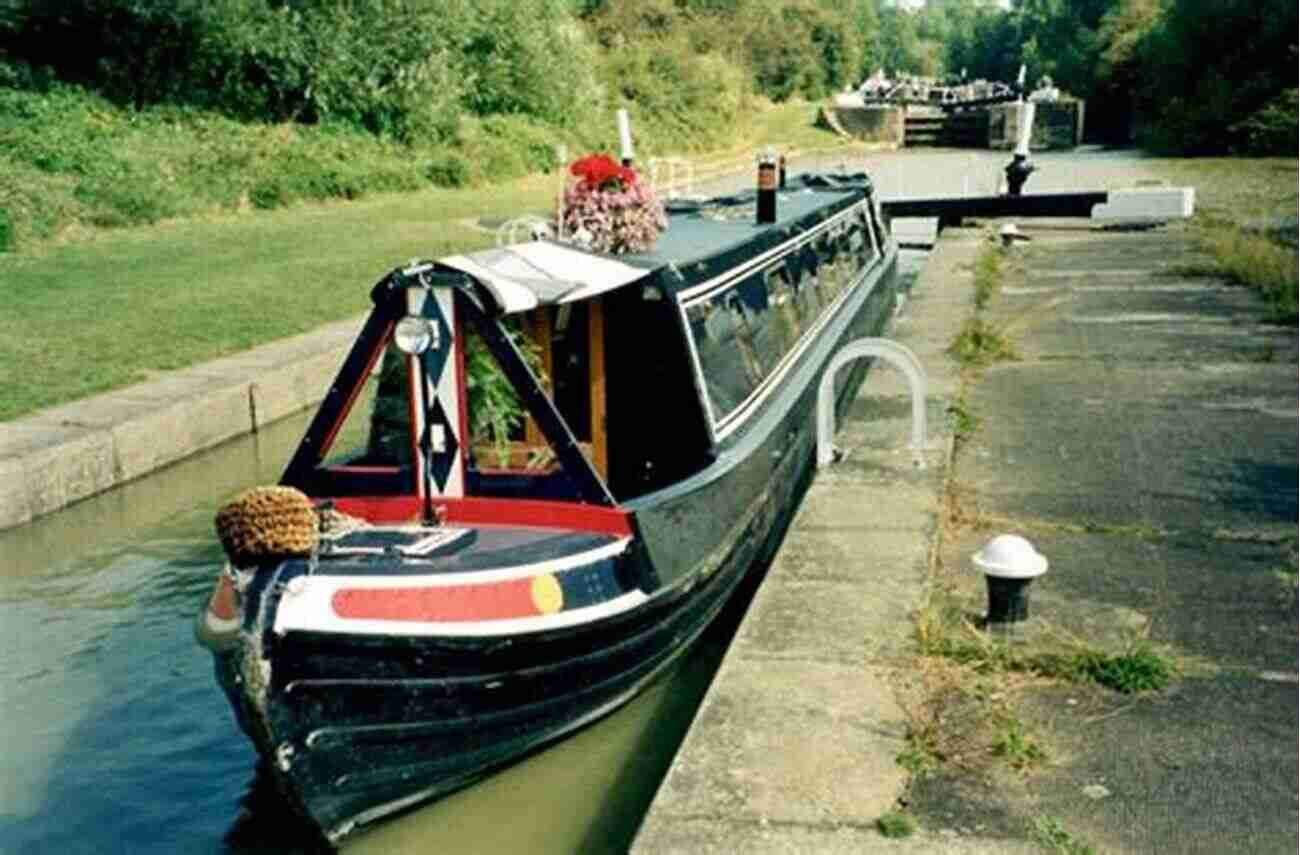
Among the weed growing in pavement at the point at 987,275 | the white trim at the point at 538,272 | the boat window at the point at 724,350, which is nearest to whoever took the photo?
the white trim at the point at 538,272

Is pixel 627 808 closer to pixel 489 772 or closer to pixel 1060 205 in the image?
pixel 489 772

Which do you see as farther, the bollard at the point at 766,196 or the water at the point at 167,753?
the bollard at the point at 766,196

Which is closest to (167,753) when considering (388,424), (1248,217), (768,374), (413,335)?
(388,424)

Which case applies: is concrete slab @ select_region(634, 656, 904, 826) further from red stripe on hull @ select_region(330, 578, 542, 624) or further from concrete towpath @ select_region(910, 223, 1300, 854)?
red stripe on hull @ select_region(330, 578, 542, 624)

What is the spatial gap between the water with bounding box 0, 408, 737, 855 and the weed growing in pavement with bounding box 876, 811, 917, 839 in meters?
1.32

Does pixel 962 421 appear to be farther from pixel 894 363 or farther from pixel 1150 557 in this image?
pixel 1150 557

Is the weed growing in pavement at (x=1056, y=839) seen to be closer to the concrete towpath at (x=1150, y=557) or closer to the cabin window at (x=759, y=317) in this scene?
the concrete towpath at (x=1150, y=557)

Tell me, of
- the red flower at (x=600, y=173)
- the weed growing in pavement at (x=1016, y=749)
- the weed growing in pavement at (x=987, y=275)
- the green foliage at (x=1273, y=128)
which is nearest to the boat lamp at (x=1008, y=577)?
the weed growing in pavement at (x=1016, y=749)

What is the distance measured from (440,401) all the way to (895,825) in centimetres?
239

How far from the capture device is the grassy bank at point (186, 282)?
35.3 ft

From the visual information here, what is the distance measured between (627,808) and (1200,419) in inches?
200

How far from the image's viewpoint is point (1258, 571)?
5.88 m

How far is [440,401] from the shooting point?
5242 mm

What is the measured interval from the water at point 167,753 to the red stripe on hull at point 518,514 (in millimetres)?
873
